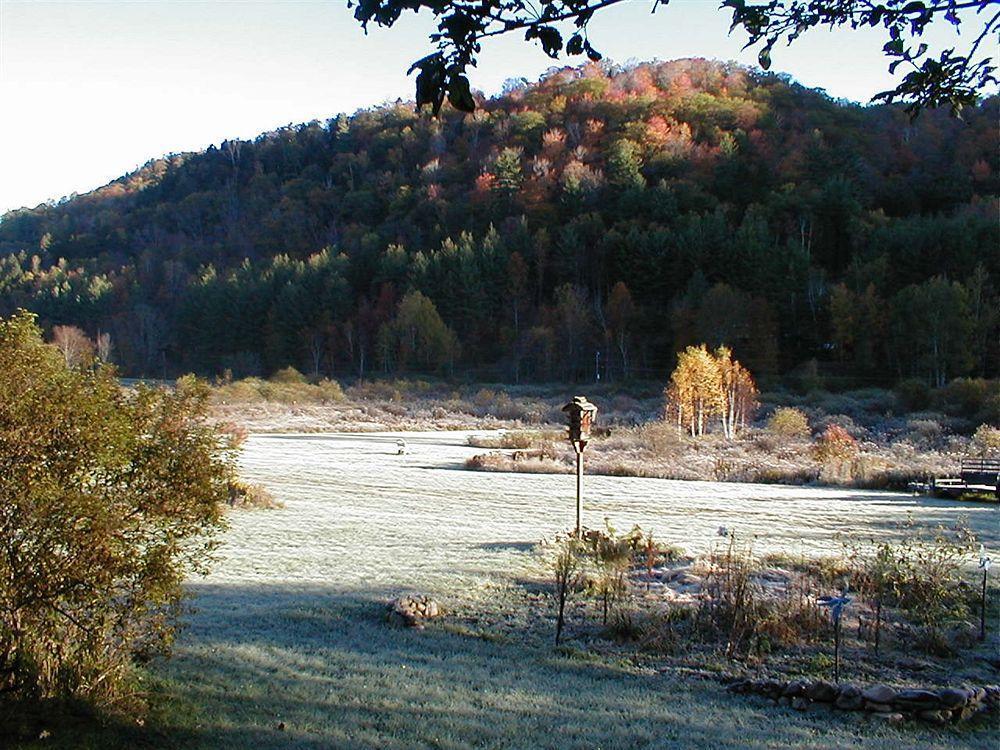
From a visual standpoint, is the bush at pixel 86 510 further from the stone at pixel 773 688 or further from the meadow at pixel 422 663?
the stone at pixel 773 688


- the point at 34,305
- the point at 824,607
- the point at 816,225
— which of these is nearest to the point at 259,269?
the point at 34,305

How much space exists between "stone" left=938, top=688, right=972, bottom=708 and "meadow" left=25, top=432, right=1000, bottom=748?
0.20m

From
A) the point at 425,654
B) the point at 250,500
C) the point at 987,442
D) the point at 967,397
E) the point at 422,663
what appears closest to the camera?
the point at 422,663

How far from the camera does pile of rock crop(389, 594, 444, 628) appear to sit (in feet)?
26.4

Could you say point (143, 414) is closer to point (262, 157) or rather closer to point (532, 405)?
point (532, 405)

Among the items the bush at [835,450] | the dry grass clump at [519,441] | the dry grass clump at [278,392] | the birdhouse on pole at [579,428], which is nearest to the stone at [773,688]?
the birdhouse on pole at [579,428]

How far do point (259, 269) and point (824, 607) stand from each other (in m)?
87.1

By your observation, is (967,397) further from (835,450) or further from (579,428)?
(579,428)

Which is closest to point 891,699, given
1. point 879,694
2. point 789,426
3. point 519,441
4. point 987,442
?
point 879,694

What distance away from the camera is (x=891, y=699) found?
19.3 feet

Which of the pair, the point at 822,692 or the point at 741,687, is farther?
the point at 741,687

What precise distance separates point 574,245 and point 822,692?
73.5 metres

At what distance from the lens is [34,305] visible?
295ft

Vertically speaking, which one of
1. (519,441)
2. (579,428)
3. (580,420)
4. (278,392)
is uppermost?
(580,420)
